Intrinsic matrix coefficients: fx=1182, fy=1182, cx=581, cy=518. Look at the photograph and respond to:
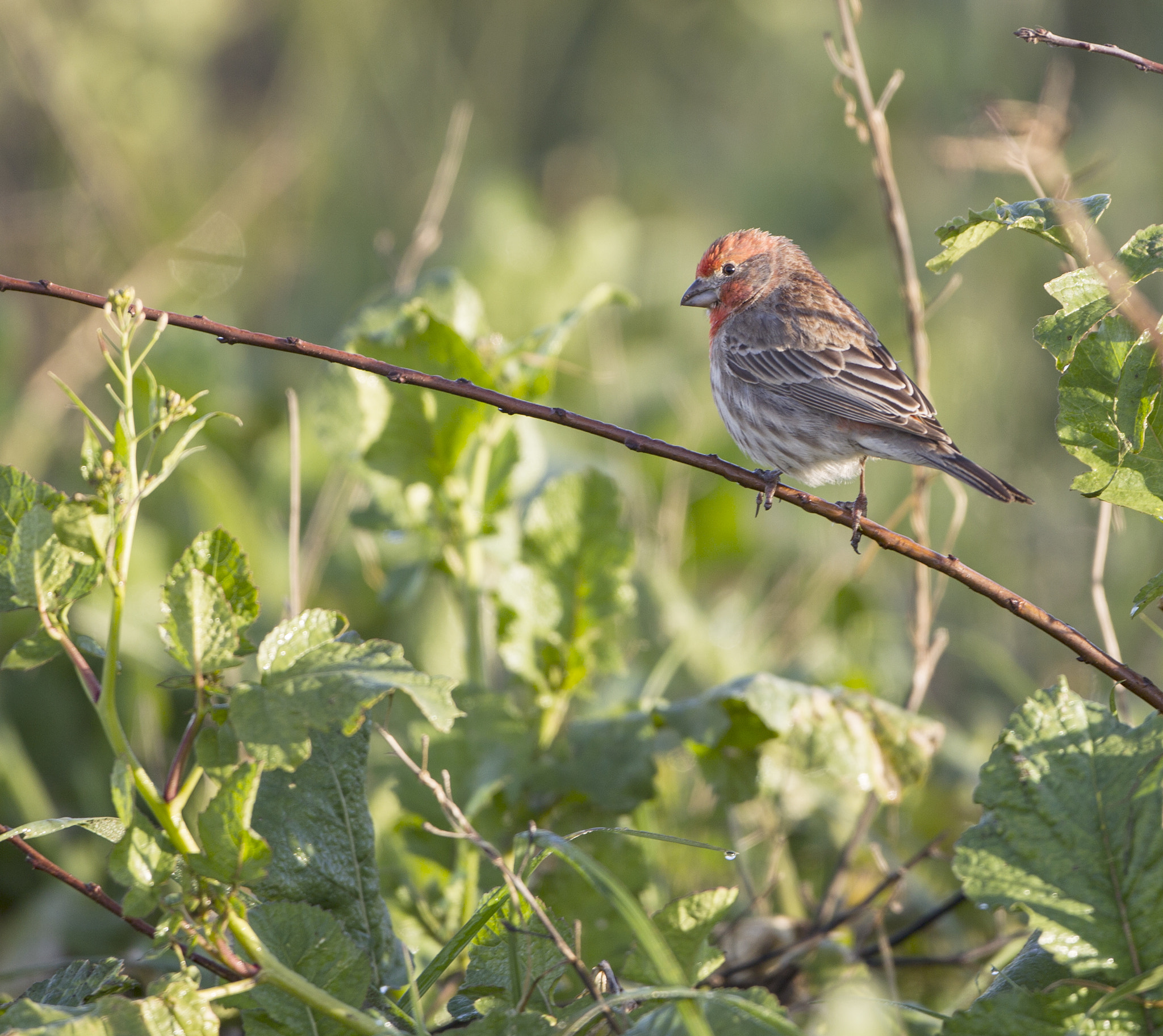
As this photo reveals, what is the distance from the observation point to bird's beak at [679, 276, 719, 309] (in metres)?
4.38

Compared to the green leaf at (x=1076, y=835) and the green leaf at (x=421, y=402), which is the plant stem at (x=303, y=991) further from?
the green leaf at (x=421, y=402)

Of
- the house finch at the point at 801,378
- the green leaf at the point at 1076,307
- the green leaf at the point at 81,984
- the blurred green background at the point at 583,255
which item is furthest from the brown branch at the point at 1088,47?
the green leaf at the point at 81,984

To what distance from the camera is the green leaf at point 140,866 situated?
175 centimetres

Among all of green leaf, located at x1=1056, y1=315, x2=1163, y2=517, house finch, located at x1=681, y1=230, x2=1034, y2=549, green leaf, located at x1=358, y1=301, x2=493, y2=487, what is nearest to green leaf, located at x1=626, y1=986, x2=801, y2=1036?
green leaf, located at x1=1056, y1=315, x2=1163, y2=517

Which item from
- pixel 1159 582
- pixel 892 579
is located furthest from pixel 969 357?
pixel 1159 582

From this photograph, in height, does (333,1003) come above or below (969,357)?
below

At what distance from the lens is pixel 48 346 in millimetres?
6605

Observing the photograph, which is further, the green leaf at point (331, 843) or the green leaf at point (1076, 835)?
the green leaf at point (331, 843)

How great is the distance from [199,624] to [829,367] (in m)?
2.57

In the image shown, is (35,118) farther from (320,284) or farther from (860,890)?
(860,890)

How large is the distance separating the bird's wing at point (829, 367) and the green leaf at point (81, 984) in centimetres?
242

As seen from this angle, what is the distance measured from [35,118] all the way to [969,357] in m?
5.87

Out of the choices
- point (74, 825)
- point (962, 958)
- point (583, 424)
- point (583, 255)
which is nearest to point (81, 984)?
point (74, 825)

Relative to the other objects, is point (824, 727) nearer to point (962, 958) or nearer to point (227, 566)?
point (962, 958)
